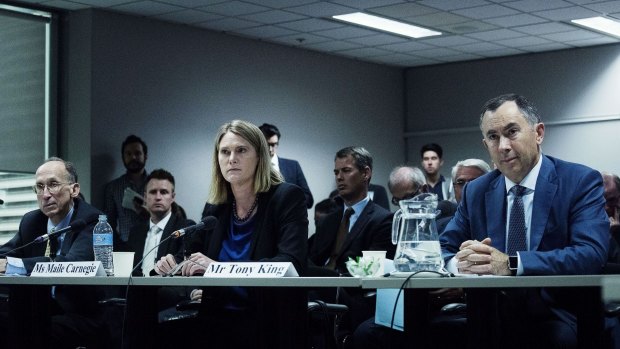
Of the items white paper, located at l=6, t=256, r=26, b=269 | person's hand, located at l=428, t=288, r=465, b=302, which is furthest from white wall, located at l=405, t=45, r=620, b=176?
white paper, located at l=6, t=256, r=26, b=269

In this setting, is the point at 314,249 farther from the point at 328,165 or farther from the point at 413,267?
the point at 328,165

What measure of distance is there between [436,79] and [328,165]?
6.51 ft

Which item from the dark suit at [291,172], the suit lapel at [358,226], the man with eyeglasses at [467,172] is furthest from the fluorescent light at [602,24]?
the suit lapel at [358,226]

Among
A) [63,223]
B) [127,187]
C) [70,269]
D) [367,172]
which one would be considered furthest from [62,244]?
[127,187]

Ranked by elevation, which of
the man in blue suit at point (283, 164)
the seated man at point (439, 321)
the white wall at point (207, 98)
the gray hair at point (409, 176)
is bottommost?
the seated man at point (439, 321)

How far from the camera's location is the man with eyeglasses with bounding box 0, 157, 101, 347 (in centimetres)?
444

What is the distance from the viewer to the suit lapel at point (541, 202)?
333cm

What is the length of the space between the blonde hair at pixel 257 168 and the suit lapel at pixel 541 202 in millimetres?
1164

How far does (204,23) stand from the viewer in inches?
377

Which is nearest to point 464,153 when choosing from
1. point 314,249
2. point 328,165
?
point 328,165

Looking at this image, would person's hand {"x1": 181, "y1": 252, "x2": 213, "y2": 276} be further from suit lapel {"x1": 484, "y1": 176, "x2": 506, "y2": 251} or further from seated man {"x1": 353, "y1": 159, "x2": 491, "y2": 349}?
suit lapel {"x1": 484, "y1": 176, "x2": 506, "y2": 251}

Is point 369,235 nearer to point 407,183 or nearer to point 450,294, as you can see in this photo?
point 450,294

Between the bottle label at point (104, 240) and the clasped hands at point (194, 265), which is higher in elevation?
the bottle label at point (104, 240)

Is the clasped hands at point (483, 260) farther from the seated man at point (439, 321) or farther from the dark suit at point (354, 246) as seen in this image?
the dark suit at point (354, 246)
